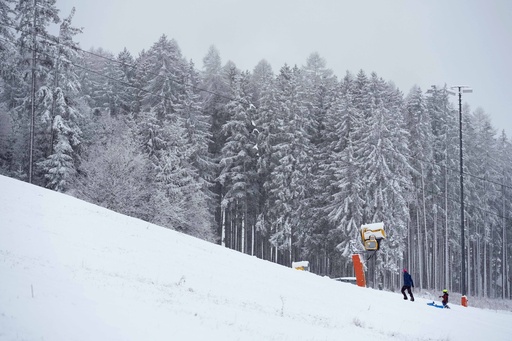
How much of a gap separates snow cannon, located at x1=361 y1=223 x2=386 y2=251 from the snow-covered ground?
431 cm

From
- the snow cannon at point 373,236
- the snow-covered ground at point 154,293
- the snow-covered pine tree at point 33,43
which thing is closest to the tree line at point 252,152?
the snow-covered pine tree at point 33,43

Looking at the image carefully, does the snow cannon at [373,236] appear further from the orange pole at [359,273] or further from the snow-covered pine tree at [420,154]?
the snow-covered pine tree at [420,154]

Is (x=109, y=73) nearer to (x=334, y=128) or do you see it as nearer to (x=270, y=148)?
(x=270, y=148)

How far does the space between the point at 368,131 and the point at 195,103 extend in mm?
17892

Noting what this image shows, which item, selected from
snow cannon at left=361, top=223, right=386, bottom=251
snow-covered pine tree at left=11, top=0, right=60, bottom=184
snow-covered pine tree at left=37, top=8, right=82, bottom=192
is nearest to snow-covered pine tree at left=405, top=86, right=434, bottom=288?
snow cannon at left=361, top=223, right=386, bottom=251

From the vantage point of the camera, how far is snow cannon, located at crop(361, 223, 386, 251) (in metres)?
26.1

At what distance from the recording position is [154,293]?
11.2 meters

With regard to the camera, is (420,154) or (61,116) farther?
(420,154)

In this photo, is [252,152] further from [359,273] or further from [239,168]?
[359,273]

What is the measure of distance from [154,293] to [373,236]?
1768 cm

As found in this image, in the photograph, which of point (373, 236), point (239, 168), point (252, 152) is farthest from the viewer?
point (252, 152)

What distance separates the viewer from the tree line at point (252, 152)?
3609 cm

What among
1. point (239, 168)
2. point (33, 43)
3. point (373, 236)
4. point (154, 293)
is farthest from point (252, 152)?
point (154, 293)

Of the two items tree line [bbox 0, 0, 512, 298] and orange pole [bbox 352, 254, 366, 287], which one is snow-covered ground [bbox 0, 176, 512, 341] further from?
tree line [bbox 0, 0, 512, 298]
